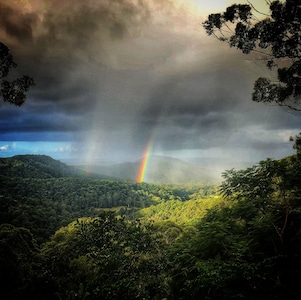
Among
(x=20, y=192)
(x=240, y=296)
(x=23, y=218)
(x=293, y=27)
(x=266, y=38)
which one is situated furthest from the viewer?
(x=20, y=192)

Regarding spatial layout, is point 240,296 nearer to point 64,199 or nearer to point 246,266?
point 246,266

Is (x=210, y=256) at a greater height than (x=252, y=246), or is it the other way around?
(x=252, y=246)

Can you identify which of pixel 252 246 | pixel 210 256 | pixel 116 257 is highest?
pixel 252 246

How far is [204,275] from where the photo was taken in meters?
9.11

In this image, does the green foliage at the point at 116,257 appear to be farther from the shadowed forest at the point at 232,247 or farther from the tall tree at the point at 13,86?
the tall tree at the point at 13,86

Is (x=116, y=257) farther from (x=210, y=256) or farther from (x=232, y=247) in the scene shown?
(x=232, y=247)

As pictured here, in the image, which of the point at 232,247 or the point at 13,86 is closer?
the point at 232,247

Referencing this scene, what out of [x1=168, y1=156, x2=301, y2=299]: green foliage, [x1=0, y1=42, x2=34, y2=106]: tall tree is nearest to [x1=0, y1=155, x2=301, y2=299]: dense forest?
[x1=168, y1=156, x2=301, y2=299]: green foliage

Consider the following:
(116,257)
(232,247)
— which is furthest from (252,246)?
(116,257)

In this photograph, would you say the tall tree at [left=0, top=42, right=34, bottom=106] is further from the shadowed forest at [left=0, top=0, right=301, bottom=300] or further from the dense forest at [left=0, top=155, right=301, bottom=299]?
the dense forest at [left=0, top=155, right=301, bottom=299]

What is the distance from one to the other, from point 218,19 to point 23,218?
3301 inches

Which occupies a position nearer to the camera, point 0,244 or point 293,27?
point 293,27

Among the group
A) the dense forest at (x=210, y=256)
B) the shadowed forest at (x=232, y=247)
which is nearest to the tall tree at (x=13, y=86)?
the shadowed forest at (x=232, y=247)

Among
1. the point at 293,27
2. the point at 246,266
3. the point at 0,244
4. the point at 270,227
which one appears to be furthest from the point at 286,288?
the point at 0,244
